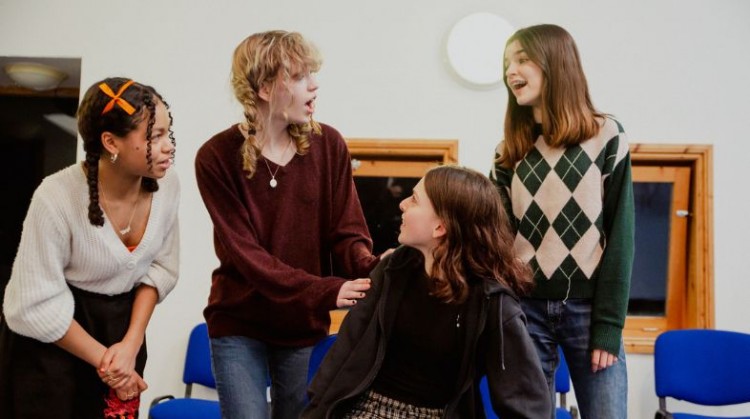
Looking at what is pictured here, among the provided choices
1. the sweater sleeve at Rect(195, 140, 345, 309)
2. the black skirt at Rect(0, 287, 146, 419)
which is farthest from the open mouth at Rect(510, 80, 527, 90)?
the black skirt at Rect(0, 287, 146, 419)

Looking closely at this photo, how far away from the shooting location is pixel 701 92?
3.36 m

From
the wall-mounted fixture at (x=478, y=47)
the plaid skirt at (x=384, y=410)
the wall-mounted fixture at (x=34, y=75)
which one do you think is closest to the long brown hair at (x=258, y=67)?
the plaid skirt at (x=384, y=410)

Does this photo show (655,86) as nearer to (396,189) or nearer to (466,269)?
(396,189)

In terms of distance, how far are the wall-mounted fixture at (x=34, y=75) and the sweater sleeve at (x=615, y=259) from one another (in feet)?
11.1

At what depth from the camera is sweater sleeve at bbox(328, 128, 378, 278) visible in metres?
1.81

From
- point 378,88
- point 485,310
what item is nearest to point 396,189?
point 378,88

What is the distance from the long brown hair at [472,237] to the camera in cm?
164

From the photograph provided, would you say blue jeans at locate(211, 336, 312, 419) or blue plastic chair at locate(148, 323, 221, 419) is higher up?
blue jeans at locate(211, 336, 312, 419)

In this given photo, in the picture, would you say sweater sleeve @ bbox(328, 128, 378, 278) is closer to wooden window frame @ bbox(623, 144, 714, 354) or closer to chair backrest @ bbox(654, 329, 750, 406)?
chair backrest @ bbox(654, 329, 750, 406)

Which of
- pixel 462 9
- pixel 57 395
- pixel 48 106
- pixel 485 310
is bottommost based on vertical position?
pixel 57 395

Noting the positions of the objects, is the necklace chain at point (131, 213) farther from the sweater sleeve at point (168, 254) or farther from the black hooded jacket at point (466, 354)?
the black hooded jacket at point (466, 354)

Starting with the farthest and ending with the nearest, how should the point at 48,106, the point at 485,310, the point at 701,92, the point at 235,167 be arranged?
the point at 48,106
the point at 701,92
the point at 235,167
the point at 485,310

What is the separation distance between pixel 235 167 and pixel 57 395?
2.40 feet

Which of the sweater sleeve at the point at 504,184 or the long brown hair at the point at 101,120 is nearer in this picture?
the long brown hair at the point at 101,120
